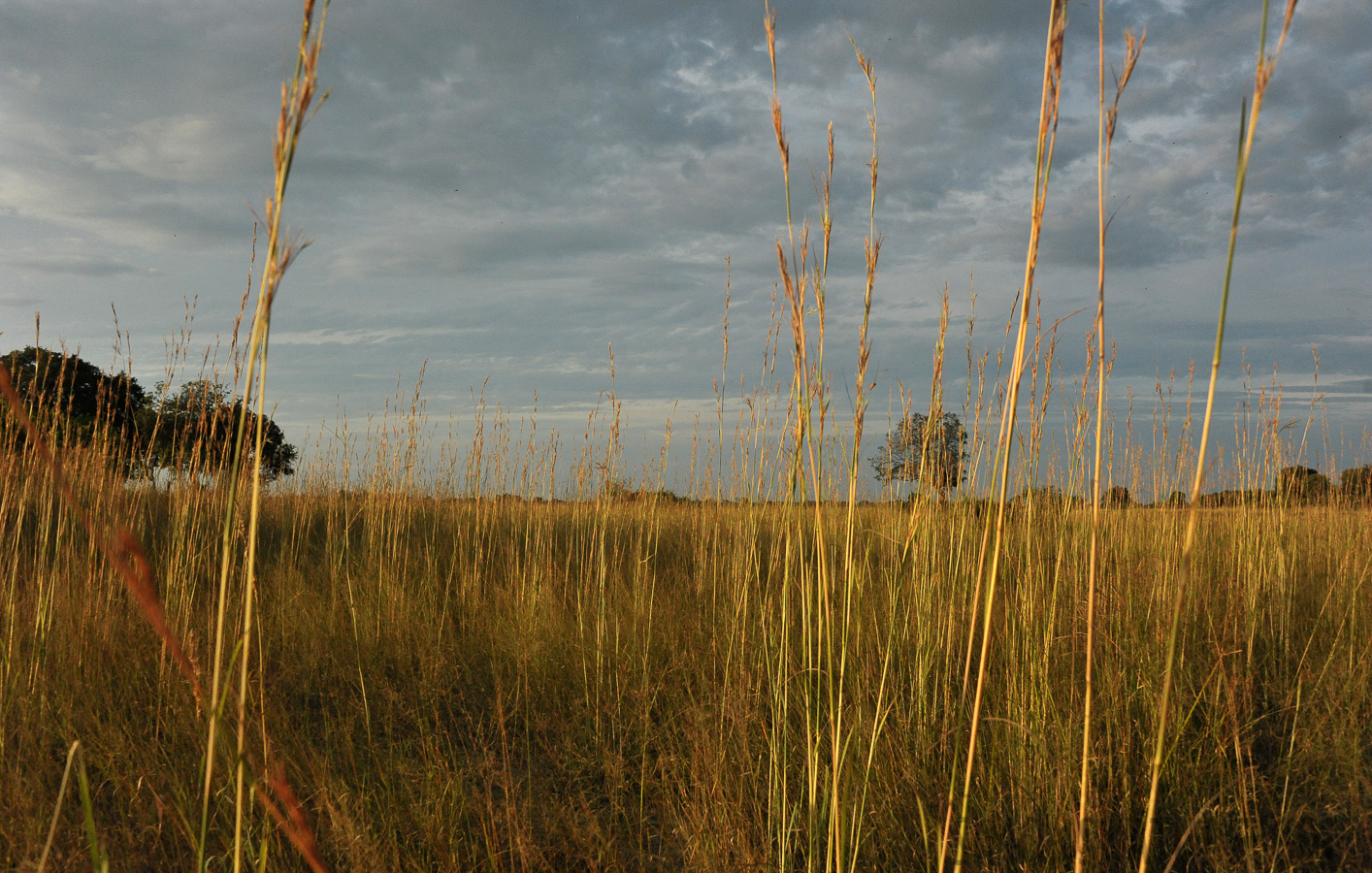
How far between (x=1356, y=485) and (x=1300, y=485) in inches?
48.9

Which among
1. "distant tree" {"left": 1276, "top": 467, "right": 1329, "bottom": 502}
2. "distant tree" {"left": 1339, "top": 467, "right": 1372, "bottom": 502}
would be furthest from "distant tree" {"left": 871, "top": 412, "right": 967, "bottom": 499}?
"distant tree" {"left": 1339, "top": 467, "right": 1372, "bottom": 502}

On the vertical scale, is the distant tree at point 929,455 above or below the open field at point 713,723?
above

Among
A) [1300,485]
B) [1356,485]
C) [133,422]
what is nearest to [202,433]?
[133,422]

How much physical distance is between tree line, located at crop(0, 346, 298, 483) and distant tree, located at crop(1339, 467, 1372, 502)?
6.96 m

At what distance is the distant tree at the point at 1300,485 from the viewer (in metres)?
4.21

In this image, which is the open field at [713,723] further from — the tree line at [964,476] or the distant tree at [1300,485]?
the distant tree at [1300,485]

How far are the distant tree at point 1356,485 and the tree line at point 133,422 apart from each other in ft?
22.8

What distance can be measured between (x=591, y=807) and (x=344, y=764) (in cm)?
75

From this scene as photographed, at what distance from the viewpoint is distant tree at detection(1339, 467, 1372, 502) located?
5.32 meters

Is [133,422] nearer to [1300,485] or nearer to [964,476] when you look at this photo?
[964,476]

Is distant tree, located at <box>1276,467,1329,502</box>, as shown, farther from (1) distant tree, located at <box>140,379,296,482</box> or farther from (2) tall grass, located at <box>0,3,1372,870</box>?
(1) distant tree, located at <box>140,379,296,482</box>

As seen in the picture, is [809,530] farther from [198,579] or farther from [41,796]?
[41,796]

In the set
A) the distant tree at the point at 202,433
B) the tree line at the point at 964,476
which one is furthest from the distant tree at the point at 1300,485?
the distant tree at the point at 202,433

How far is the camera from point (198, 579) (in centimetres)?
349
